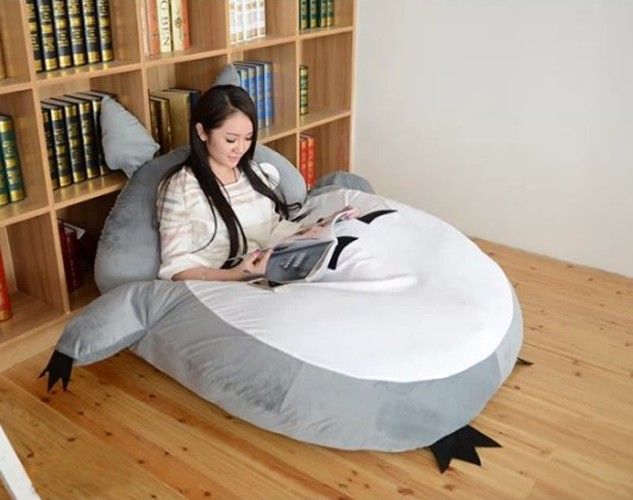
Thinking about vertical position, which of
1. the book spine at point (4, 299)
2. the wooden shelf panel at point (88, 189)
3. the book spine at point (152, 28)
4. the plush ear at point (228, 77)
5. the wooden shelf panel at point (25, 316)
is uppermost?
the book spine at point (152, 28)

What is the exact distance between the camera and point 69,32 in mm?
2162

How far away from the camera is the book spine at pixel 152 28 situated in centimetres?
238

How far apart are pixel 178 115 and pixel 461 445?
4.76 feet

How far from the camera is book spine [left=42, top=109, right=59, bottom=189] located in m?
2.19

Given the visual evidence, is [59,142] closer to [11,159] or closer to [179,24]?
[11,159]

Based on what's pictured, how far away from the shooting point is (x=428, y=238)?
219cm

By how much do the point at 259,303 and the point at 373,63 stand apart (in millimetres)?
1584

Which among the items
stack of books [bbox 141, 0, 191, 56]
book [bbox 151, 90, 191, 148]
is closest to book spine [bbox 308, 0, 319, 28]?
stack of books [bbox 141, 0, 191, 56]

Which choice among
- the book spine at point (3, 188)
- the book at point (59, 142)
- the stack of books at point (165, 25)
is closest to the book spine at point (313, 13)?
the stack of books at point (165, 25)

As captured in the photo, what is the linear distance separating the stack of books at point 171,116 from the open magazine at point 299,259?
69 centimetres

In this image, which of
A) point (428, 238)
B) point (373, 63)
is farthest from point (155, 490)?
point (373, 63)

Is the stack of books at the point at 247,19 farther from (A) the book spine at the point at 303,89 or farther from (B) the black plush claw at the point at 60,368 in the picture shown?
(B) the black plush claw at the point at 60,368

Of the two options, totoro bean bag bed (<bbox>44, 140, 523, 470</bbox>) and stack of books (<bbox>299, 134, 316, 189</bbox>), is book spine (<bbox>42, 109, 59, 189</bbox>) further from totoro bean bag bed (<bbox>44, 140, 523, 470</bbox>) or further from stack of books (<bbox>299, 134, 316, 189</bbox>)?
stack of books (<bbox>299, 134, 316, 189</bbox>)

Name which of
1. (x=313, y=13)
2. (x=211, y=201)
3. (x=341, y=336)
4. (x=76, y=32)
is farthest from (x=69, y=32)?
(x=341, y=336)
